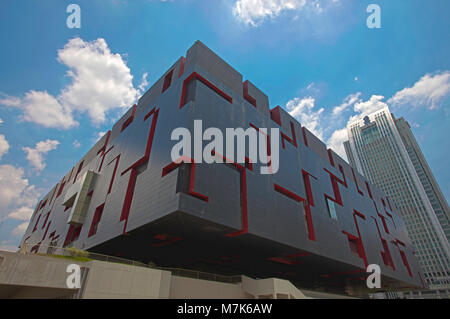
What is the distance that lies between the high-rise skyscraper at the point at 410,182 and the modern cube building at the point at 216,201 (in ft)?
310

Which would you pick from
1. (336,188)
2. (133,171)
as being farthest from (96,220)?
(336,188)

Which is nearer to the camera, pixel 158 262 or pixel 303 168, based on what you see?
pixel 158 262

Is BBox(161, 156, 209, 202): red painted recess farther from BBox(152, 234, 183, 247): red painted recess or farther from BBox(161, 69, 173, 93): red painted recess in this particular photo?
BBox(161, 69, 173, 93): red painted recess

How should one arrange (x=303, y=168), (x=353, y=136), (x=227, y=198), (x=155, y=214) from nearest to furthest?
1. (x=155, y=214)
2. (x=227, y=198)
3. (x=303, y=168)
4. (x=353, y=136)

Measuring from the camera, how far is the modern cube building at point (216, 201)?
22141mm

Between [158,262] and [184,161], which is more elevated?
[184,161]

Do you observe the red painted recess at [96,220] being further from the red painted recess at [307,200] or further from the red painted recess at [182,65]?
the red painted recess at [307,200]

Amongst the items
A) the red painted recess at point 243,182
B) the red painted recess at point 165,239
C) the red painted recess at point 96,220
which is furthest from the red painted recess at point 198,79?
the red painted recess at point 96,220

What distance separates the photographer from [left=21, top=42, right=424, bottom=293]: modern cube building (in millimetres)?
22141

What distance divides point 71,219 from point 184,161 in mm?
23253

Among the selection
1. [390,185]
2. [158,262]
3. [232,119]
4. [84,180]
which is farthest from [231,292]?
[390,185]

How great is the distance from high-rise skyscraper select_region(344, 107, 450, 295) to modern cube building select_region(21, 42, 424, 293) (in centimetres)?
9438

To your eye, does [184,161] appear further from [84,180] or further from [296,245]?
[84,180]

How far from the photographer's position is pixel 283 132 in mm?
35812
